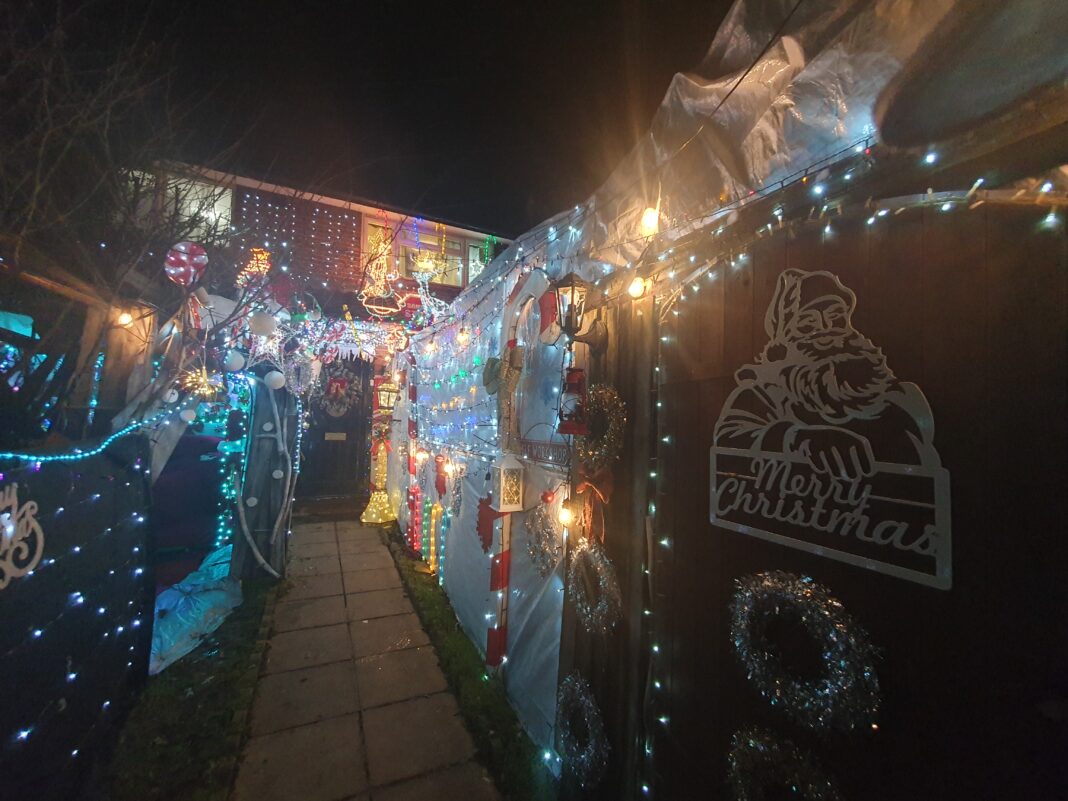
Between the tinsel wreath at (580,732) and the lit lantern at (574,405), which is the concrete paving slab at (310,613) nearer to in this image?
the tinsel wreath at (580,732)

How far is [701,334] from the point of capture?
218 centimetres

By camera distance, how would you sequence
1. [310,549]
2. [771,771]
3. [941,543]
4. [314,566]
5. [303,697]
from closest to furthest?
[941,543], [771,771], [303,697], [314,566], [310,549]

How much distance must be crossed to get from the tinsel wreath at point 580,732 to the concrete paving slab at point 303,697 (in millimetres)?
2207

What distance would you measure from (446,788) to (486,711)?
76cm

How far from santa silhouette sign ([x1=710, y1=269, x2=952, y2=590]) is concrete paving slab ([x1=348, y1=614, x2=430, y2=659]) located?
4507mm

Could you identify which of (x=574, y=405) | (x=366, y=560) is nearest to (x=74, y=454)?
(x=574, y=405)

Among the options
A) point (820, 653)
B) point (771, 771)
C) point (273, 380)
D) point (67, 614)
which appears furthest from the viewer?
point (273, 380)

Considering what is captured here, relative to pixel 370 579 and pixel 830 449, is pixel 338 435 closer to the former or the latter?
pixel 370 579

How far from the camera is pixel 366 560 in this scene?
298 inches

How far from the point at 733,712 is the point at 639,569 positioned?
75cm

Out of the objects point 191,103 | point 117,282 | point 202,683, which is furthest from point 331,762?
point 191,103

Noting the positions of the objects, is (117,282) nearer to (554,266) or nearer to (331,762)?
(554,266)

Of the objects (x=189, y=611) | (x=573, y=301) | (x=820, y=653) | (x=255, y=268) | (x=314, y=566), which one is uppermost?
(x=255, y=268)

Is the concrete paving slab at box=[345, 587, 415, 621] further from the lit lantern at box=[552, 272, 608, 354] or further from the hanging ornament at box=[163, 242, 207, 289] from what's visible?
the lit lantern at box=[552, 272, 608, 354]
